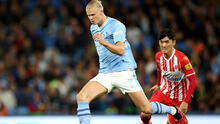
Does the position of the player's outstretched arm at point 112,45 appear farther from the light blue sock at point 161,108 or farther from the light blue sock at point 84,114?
the light blue sock at point 161,108

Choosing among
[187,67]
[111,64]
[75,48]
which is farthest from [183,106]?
[75,48]

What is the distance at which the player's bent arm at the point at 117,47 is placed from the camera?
7414 millimetres

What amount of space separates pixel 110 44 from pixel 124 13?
25.6 ft

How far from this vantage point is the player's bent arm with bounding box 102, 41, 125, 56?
7414 mm

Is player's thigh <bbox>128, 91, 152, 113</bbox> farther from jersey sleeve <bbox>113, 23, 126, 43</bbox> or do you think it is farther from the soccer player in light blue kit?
jersey sleeve <bbox>113, 23, 126, 43</bbox>

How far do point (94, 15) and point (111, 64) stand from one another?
683 mm

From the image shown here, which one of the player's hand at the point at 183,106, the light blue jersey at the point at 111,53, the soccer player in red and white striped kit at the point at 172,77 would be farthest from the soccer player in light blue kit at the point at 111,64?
the soccer player in red and white striped kit at the point at 172,77

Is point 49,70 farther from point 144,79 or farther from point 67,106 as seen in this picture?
point 144,79

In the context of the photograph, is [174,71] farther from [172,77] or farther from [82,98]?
[82,98]

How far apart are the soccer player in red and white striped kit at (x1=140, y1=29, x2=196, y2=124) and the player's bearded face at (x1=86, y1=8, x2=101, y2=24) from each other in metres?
1.22

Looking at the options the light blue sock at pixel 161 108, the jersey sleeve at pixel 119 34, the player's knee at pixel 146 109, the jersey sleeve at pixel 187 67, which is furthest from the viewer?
the jersey sleeve at pixel 187 67

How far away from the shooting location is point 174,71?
8648 mm

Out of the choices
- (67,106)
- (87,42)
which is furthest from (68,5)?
(67,106)

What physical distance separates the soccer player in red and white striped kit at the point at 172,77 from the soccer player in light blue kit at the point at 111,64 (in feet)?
2.36
